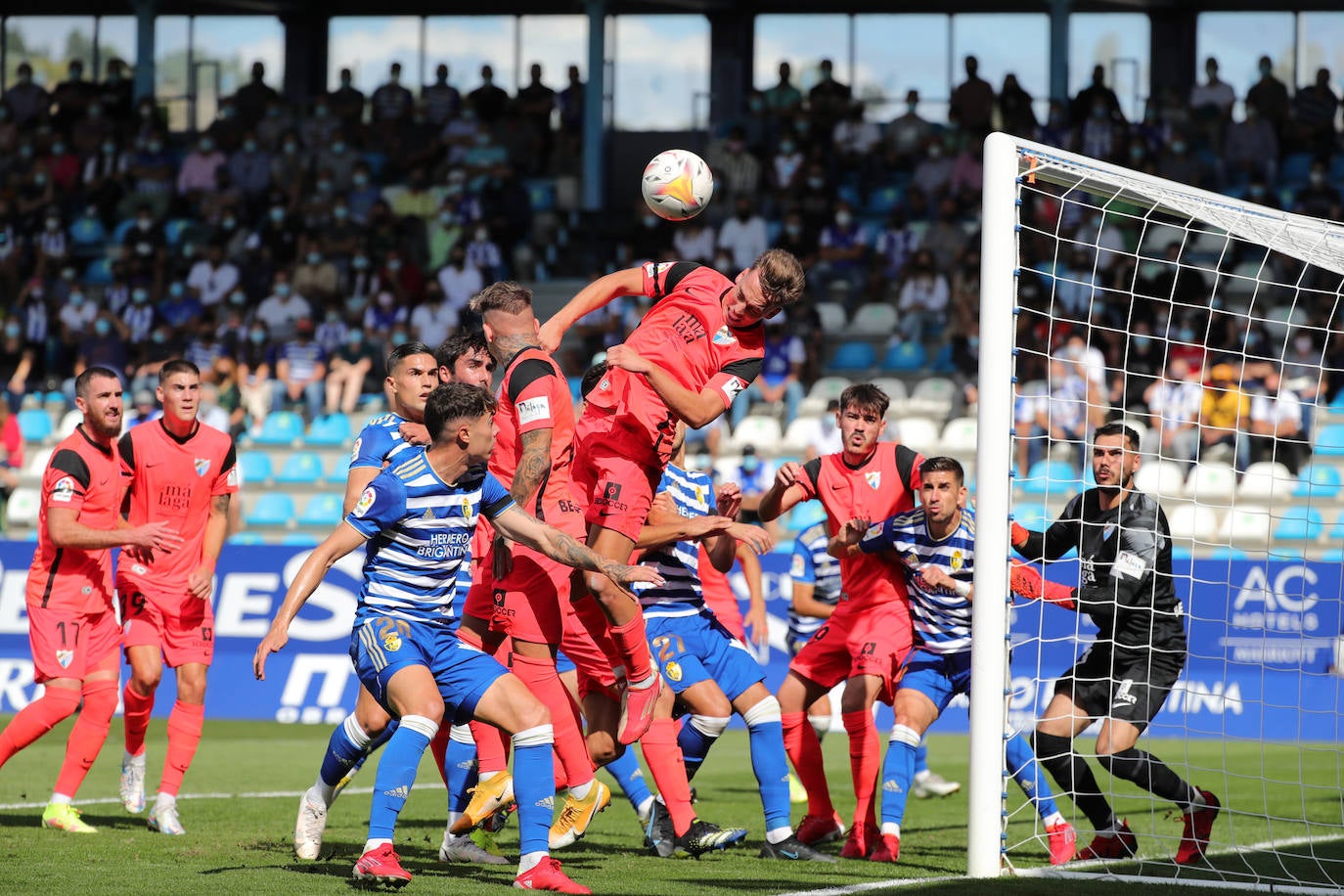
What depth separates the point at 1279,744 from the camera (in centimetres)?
1369

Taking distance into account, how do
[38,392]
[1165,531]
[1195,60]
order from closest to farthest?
1. [1165,531]
2. [38,392]
3. [1195,60]

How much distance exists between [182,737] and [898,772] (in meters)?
3.88

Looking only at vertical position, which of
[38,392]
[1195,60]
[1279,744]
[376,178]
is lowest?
[1279,744]

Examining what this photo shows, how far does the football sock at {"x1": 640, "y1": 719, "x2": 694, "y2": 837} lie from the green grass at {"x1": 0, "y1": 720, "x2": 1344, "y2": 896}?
225mm

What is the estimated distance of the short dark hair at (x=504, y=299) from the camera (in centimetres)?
743

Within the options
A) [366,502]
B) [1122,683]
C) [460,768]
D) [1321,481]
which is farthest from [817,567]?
[1321,481]

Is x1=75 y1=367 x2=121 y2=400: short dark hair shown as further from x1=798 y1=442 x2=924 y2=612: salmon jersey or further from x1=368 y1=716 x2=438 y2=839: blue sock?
x1=798 y1=442 x2=924 y2=612: salmon jersey

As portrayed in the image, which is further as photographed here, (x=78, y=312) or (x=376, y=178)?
(x=376, y=178)

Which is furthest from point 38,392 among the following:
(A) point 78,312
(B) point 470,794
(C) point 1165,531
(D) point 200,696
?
(C) point 1165,531

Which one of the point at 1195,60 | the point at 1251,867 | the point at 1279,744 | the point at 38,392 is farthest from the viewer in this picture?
the point at 1195,60

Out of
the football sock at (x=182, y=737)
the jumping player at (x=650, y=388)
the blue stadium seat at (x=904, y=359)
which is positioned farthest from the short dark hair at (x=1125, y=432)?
the blue stadium seat at (x=904, y=359)

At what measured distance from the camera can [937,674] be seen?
796cm

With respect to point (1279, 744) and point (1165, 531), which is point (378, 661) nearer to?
point (1165, 531)

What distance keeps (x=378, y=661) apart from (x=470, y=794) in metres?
1.48
